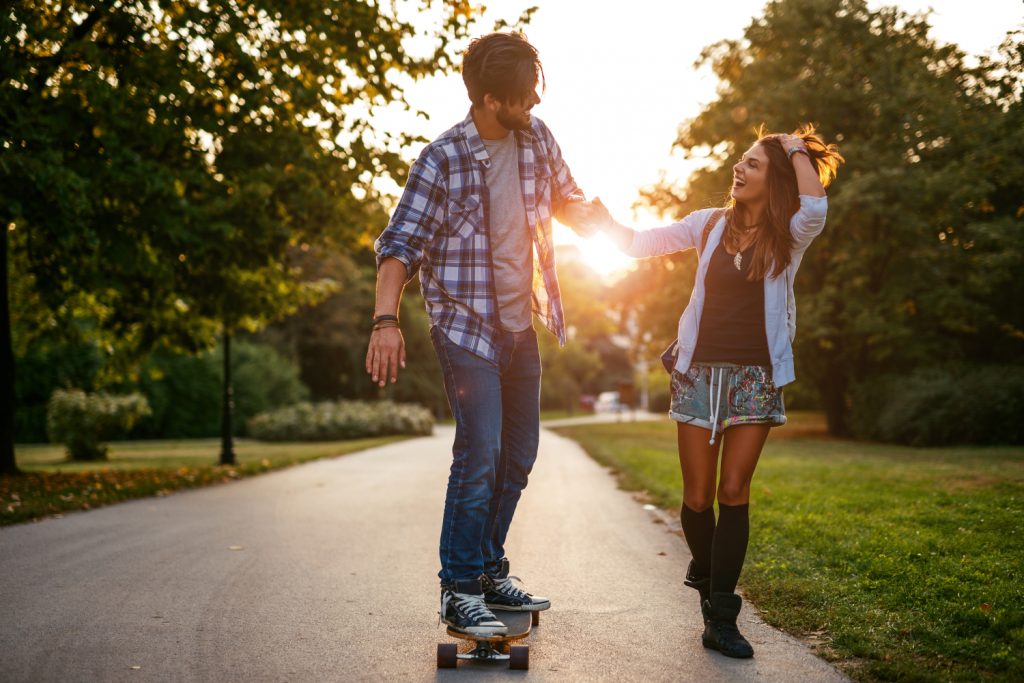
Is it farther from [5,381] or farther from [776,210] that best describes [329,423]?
[776,210]

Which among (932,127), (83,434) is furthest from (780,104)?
(83,434)

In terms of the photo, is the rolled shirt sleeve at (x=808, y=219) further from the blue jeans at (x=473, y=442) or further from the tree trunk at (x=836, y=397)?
the tree trunk at (x=836, y=397)

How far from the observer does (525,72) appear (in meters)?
3.51

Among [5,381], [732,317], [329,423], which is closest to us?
[732,317]

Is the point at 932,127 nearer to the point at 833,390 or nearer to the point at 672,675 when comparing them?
the point at 833,390

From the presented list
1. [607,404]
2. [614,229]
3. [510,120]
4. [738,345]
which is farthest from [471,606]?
[607,404]

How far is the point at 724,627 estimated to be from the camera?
3.62m

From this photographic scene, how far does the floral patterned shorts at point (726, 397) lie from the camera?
3.68 meters

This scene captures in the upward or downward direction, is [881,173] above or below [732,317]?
above

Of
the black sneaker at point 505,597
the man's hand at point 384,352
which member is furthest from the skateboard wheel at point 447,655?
the man's hand at point 384,352

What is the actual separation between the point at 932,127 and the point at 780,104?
3.33m

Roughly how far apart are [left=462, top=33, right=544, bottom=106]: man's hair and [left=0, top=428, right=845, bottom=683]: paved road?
7.12ft

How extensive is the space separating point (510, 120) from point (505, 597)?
1.96m

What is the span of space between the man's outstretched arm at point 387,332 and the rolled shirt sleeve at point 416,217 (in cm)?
5
